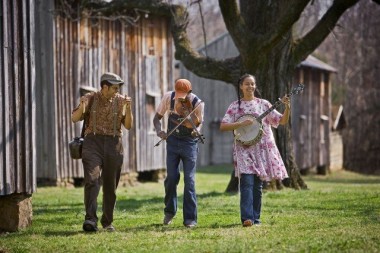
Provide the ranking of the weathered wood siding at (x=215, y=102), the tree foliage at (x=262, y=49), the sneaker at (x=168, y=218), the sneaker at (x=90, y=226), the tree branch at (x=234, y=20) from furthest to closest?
1. the weathered wood siding at (x=215, y=102)
2. the tree foliage at (x=262, y=49)
3. the tree branch at (x=234, y=20)
4. the sneaker at (x=168, y=218)
5. the sneaker at (x=90, y=226)

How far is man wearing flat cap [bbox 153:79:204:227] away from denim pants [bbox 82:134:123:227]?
68 cm

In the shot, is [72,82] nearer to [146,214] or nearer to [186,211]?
[146,214]

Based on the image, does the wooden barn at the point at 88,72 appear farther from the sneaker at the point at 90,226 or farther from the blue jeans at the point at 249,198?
the blue jeans at the point at 249,198

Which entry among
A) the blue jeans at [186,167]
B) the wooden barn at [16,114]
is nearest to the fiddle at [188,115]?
the blue jeans at [186,167]

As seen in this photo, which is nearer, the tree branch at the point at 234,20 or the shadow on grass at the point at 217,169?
the tree branch at the point at 234,20

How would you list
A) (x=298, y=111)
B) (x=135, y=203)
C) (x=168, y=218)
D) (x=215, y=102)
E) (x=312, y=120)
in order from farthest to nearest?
(x=312, y=120) < (x=215, y=102) < (x=298, y=111) < (x=135, y=203) < (x=168, y=218)

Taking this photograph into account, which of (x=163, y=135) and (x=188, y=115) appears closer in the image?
(x=163, y=135)

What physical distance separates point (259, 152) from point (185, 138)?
1.02 metres

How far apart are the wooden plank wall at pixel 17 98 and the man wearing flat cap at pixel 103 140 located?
0.93 meters

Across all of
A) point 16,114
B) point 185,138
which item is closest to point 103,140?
point 185,138

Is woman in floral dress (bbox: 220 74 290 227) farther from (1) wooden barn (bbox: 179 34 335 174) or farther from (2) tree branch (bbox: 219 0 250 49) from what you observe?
(1) wooden barn (bbox: 179 34 335 174)

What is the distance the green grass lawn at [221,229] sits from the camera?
8.94 metres

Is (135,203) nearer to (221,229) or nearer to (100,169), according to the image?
(100,169)

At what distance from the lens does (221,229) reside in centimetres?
1039
